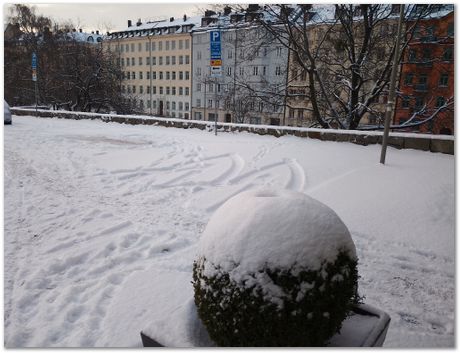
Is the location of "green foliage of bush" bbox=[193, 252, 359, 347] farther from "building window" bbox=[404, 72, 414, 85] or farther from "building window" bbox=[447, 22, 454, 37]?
"building window" bbox=[404, 72, 414, 85]

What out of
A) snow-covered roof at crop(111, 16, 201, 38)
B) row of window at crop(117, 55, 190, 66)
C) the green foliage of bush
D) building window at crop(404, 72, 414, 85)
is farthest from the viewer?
row of window at crop(117, 55, 190, 66)

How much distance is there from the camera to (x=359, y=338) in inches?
98.1

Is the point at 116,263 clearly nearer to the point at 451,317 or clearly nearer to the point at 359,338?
the point at 359,338

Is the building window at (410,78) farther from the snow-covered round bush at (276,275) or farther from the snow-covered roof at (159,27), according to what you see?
the snow-covered roof at (159,27)

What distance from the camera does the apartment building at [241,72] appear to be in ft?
55.7

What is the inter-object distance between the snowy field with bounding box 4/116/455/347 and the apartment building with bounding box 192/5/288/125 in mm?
6103

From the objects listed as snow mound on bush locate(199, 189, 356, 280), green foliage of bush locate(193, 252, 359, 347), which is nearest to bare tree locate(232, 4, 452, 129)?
snow mound on bush locate(199, 189, 356, 280)

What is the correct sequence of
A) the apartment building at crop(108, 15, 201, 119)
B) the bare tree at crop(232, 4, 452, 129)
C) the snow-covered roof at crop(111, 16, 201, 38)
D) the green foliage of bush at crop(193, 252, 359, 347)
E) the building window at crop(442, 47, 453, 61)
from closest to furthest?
the green foliage of bush at crop(193, 252, 359, 347)
the bare tree at crop(232, 4, 452, 129)
the building window at crop(442, 47, 453, 61)
the snow-covered roof at crop(111, 16, 201, 38)
the apartment building at crop(108, 15, 201, 119)

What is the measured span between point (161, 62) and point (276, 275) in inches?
2822

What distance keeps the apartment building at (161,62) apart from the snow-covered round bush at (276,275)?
6228 centimetres

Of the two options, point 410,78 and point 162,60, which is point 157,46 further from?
point 410,78

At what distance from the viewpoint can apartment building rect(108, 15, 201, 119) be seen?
6506 cm

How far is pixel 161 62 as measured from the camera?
2709 inches

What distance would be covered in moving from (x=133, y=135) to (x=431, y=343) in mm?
12328
